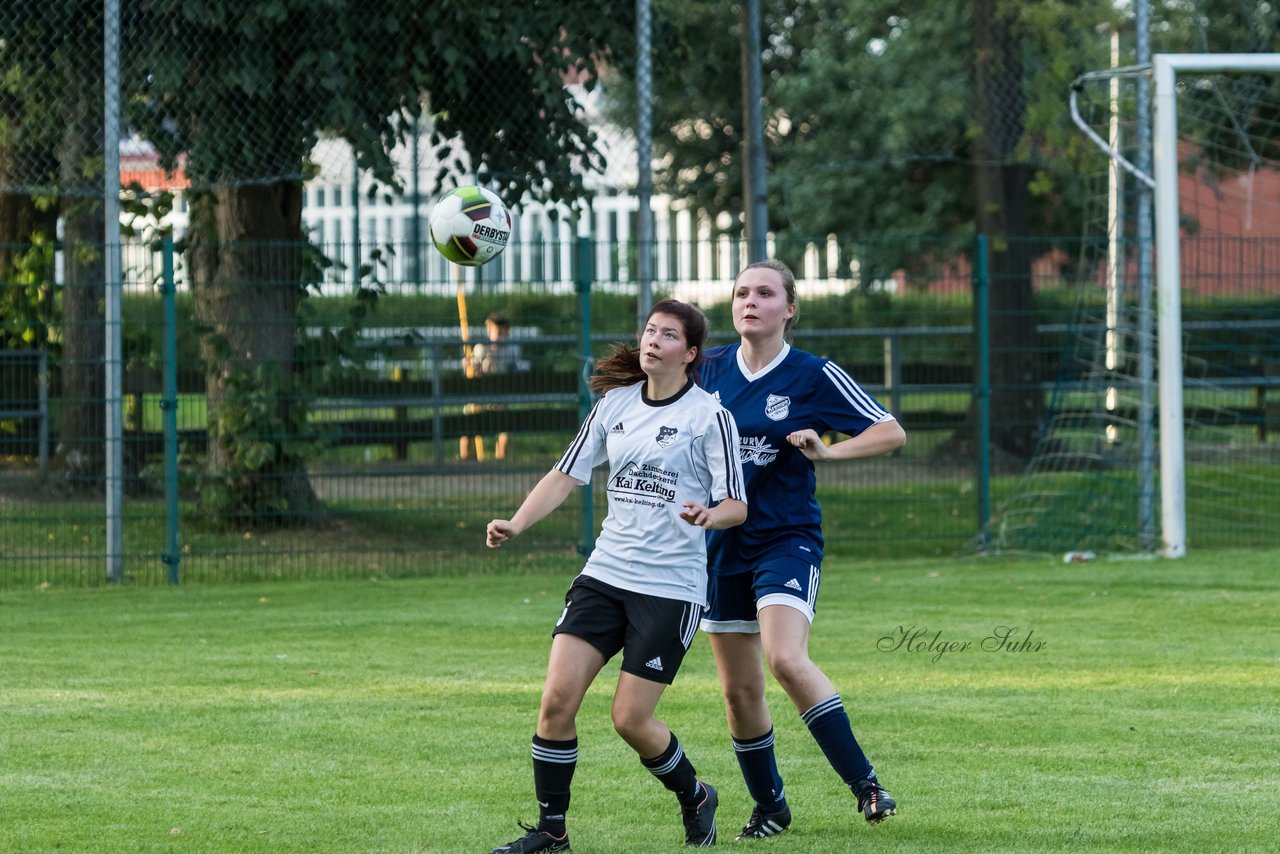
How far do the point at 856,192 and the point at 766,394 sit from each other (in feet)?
92.5

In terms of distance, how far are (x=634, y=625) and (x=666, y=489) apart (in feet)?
1.32

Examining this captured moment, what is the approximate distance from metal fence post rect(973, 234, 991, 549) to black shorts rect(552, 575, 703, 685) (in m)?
7.89

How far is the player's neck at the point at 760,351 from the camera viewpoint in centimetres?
536

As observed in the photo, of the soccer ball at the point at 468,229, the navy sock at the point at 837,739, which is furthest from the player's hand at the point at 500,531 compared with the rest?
the soccer ball at the point at 468,229

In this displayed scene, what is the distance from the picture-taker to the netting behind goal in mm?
12414

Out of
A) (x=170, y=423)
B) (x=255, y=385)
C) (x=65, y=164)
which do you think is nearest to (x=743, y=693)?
(x=170, y=423)

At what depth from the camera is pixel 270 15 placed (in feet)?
39.5

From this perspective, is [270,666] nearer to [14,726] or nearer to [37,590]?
[14,726]

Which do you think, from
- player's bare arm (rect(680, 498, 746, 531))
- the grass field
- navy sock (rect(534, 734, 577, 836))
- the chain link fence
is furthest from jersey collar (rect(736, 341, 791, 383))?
the chain link fence

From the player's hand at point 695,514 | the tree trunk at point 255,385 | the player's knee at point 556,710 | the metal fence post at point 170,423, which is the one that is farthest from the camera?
the tree trunk at point 255,385

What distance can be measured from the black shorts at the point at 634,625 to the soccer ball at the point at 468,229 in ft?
8.14

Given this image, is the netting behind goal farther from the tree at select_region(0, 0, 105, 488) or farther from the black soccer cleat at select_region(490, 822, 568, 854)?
the black soccer cleat at select_region(490, 822, 568, 854)

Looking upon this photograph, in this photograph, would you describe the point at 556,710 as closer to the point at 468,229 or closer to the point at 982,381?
the point at 468,229

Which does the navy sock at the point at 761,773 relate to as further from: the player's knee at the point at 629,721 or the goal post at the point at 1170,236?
the goal post at the point at 1170,236
